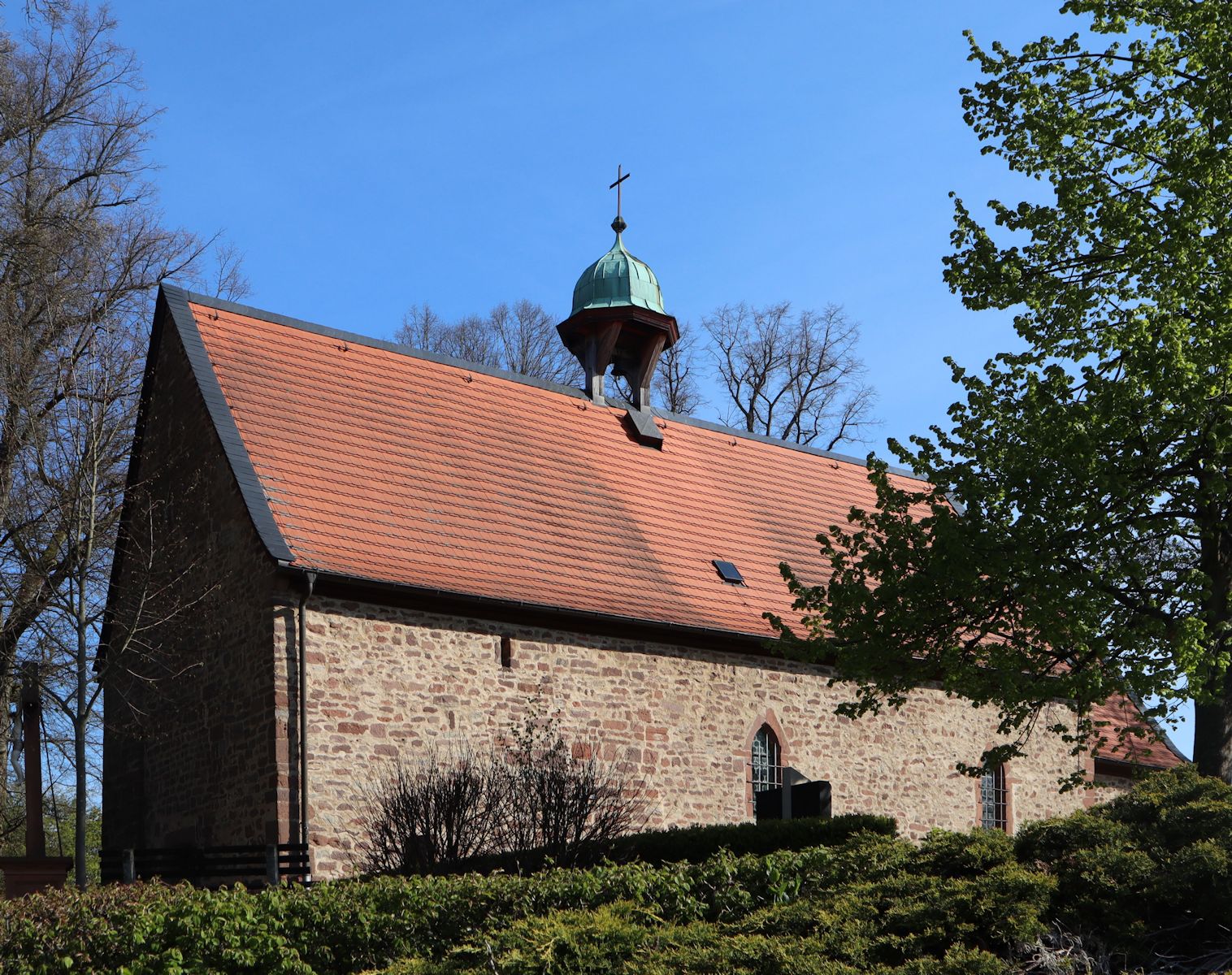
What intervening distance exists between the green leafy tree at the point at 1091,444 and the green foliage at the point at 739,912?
453cm

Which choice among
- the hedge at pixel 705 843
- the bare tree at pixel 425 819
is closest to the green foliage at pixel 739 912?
the hedge at pixel 705 843

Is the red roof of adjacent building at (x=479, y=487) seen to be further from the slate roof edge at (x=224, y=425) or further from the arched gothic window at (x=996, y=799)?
the arched gothic window at (x=996, y=799)

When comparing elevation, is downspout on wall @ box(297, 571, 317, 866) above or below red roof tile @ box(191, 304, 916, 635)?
below

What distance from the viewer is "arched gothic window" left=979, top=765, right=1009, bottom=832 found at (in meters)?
21.7

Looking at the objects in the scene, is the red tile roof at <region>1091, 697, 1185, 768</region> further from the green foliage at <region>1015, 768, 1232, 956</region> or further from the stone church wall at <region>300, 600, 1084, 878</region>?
the green foliage at <region>1015, 768, 1232, 956</region>

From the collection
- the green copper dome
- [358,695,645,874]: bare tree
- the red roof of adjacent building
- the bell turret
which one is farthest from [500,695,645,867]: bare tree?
the green copper dome

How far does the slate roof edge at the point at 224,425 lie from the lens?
15.6 meters

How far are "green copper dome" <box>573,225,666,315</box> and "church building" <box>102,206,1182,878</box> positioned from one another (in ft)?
7.17

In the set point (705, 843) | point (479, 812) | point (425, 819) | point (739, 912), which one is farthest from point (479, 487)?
point (739, 912)

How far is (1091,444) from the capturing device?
13570mm

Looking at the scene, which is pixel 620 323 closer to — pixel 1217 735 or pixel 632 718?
pixel 632 718


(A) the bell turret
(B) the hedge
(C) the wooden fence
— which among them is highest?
(A) the bell turret

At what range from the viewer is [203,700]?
16.9 meters

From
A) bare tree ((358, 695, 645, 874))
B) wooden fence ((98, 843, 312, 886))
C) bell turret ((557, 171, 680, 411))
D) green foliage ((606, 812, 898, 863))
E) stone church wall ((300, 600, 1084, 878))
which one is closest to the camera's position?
green foliage ((606, 812, 898, 863))
